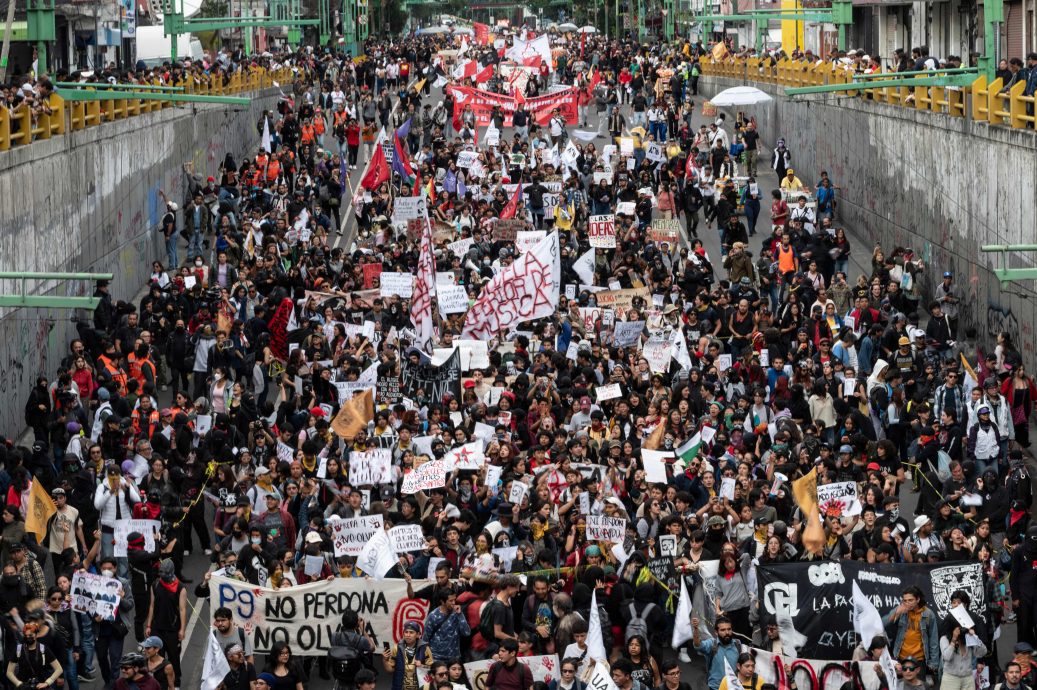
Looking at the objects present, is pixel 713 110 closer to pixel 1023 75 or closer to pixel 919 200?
pixel 919 200

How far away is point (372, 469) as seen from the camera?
1866 centimetres

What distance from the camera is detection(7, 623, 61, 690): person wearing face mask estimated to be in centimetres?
1445

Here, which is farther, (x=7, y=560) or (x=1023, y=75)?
(x=1023, y=75)

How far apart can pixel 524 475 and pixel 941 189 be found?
45.9ft

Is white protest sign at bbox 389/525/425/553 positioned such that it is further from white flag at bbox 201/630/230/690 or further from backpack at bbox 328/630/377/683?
white flag at bbox 201/630/230/690

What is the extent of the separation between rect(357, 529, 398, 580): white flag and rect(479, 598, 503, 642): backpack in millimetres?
1262

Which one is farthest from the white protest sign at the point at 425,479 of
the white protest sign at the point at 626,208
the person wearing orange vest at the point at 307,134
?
the person wearing orange vest at the point at 307,134

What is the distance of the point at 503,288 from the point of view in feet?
80.8

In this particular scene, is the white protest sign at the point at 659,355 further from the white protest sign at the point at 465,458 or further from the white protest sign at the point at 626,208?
the white protest sign at the point at 626,208

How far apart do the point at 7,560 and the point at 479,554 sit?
13.2 feet

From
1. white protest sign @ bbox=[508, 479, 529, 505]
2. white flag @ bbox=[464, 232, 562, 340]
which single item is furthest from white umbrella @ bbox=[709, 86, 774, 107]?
white protest sign @ bbox=[508, 479, 529, 505]

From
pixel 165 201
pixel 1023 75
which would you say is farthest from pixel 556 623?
pixel 165 201

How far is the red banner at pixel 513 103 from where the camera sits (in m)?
44.2

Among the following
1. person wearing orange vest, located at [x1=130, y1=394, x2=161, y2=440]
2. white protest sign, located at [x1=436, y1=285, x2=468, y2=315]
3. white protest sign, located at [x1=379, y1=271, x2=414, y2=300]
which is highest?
white protest sign, located at [x1=379, y1=271, x2=414, y2=300]
